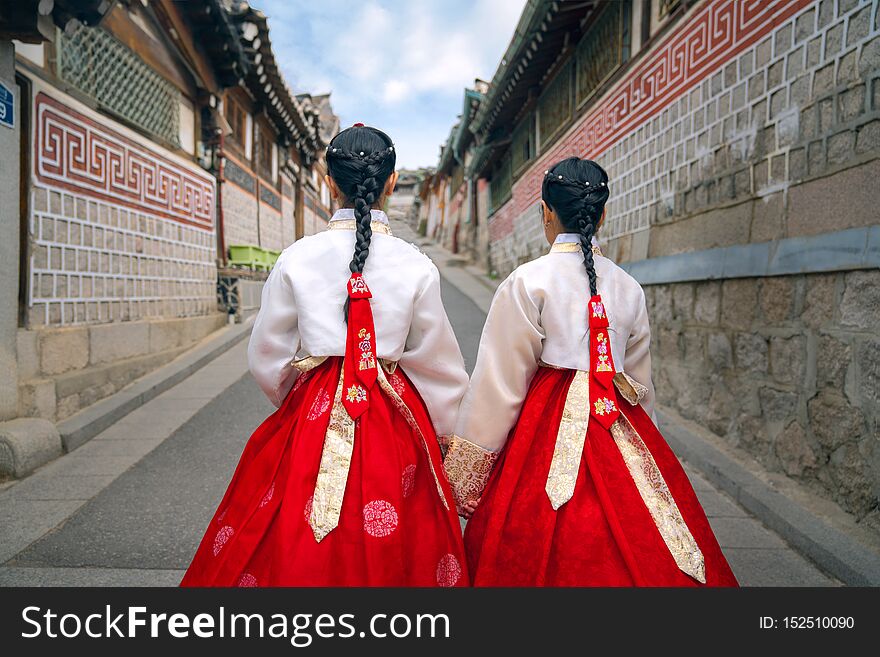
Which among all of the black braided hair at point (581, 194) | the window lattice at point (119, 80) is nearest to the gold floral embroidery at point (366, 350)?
the black braided hair at point (581, 194)

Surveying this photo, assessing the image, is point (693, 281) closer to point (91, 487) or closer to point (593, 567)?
point (593, 567)

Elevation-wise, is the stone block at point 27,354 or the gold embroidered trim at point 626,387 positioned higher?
the gold embroidered trim at point 626,387

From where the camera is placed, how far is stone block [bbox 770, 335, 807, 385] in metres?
3.91

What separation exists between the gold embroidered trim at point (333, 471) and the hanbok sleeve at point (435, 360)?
29cm

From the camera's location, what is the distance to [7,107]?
469 cm

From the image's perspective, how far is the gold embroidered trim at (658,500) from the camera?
1.90 meters

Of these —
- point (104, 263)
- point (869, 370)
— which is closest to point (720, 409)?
point (869, 370)

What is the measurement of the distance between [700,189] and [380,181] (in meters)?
4.15

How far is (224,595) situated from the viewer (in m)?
1.79

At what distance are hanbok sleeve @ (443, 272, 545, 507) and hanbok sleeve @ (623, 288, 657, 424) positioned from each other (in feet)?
1.16

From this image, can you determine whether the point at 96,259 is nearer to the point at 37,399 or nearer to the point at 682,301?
the point at 37,399

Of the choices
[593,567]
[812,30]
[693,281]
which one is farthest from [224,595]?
[693,281]

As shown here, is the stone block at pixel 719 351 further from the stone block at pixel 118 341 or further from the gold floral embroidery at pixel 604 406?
the stone block at pixel 118 341

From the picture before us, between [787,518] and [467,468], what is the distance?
233 centimetres
